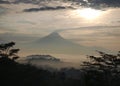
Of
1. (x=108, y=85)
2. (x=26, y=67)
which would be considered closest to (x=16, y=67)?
(x=26, y=67)

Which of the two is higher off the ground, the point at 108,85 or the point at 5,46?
the point at 5,46

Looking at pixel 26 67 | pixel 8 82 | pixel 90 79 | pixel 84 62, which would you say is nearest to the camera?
pixel 90 79

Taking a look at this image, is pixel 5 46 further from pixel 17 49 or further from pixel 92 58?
pixel 92 58

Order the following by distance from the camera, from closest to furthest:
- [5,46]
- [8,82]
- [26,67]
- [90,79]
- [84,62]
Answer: [90,79] → [8,82] → [84,62] → [26,67] → [5,46]

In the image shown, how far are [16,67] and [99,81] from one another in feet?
58.0

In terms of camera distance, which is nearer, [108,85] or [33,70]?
[108,85]

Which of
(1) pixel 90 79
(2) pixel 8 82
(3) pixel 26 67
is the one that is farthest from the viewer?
(3) pixel 26 67

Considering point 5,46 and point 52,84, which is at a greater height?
point 5,46

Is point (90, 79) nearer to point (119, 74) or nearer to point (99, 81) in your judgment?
point (99, 81)

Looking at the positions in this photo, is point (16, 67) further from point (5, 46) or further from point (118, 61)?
point (118, 61)

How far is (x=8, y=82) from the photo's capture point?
56.5m

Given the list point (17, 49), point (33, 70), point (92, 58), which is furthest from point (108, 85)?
point (17, 49)

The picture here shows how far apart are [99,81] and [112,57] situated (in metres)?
9.75

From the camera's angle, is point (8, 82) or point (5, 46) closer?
point (8, 82)
